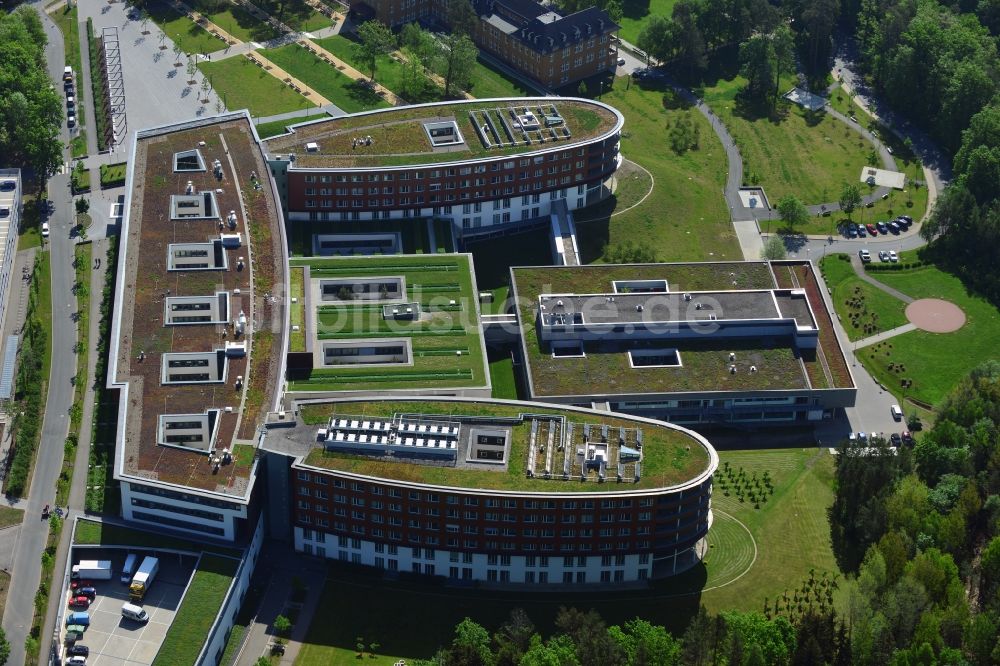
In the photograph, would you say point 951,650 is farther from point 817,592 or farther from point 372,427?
point 372,427

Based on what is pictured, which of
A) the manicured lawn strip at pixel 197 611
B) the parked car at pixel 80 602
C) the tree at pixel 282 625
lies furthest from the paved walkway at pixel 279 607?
the parked car at pixel 80 602

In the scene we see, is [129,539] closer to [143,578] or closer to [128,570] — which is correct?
[128,570]

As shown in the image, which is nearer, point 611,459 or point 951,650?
point 951,650

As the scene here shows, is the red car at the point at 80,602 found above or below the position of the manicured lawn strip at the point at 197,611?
below

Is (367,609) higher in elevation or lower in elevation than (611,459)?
lower

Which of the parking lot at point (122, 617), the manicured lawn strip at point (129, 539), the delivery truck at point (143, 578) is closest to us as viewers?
the parking lot at point (122, 617)

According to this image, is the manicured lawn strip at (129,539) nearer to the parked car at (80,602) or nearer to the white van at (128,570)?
the white van at (128,570)

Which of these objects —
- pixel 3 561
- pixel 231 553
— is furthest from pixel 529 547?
pixel 3 561

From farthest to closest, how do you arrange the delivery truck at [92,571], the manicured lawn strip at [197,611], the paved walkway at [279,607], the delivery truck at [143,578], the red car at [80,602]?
1. the delivery truck at [92,571]
2. the delivery truck at [143,578]
3. the red car at [80,602]
4. the paved walkway at [279,607]
5. the manicured lawn strip at [197,611]
